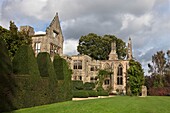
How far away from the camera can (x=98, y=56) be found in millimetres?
75750

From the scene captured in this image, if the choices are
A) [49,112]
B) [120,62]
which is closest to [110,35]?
[120,62]

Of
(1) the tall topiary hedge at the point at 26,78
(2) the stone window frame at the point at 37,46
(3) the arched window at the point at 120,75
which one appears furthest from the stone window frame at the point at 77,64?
(1) the tall topiary hedge at the point at 26,78

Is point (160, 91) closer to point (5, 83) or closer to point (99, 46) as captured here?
point (99, 46)

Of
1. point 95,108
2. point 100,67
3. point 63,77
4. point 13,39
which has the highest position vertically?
point 13,39

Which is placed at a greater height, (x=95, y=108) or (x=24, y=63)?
(x=24, y=63)

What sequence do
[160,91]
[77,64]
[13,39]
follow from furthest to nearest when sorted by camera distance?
[77,64] → [160,91] → [13,39]

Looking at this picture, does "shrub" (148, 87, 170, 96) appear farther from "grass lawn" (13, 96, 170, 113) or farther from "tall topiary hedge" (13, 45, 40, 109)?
"tall topiary hedge" (13, 45, 40, 109)

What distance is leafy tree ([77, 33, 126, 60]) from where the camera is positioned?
75.3 m

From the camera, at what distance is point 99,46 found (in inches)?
2995

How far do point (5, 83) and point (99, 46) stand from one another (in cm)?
6100

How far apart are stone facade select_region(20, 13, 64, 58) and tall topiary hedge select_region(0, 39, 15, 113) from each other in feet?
82.6

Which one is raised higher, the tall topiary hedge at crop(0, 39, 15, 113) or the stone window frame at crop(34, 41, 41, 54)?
the stone window frame at crop(34, 41, 41, 54)

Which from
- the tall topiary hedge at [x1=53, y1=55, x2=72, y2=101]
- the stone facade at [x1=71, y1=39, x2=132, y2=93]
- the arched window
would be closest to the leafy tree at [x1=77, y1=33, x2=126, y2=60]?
the stone facade at [x1=71, y1=39, x2=132, y2=93]

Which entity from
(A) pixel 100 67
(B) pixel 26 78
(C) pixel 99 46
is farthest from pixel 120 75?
(B) pixel 26 78
